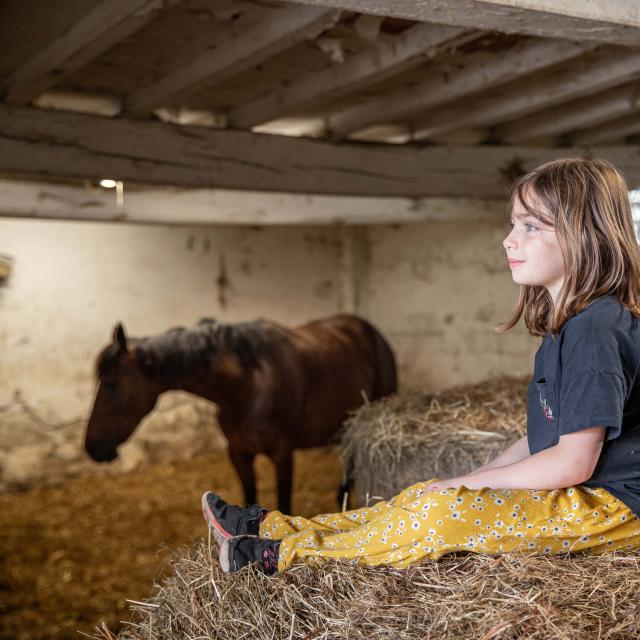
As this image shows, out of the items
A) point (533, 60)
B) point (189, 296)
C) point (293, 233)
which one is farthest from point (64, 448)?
point (533, 60)

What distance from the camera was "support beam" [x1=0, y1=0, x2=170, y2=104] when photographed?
2068mm

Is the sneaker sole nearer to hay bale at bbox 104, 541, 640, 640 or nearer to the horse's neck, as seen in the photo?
hay bale at bbox 104, 541, 640, 640

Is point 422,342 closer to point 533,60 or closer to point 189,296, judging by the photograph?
point 189,296

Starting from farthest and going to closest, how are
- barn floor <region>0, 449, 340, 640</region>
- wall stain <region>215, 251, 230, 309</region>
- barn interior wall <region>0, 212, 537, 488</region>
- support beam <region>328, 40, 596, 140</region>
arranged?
wall stain <region>215, 251, 230, 309</region>
barn interior wall <region>0, 212, 537, 488</region>
barn floor <region>0, 449, 340, 640</region>
support beam <region>328, 40, 596, 140</region>

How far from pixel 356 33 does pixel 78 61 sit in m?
0.97

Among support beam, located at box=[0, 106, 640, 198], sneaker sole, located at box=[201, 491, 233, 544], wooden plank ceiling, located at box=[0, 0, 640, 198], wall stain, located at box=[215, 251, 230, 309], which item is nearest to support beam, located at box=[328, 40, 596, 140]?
wooden plank ceiling, located at box=[0, 0, 640, 198]

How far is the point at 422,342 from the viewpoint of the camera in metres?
6.16

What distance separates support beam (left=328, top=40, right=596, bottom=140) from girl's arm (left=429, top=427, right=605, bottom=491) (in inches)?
62.1

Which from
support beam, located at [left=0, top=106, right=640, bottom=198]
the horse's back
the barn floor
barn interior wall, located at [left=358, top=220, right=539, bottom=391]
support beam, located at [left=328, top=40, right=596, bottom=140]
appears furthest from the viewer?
barn interior wall, located at [left=358, top=220, right=539, bottom=391]

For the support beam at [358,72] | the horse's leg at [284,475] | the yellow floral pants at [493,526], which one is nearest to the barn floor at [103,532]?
the horse's leg at [284,475]

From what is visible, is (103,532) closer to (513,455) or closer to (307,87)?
(307,87)

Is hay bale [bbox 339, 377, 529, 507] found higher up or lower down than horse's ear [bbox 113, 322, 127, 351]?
lower down

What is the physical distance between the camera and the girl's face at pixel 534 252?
165cm

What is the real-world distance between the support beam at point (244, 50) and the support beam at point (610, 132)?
2053 mm
